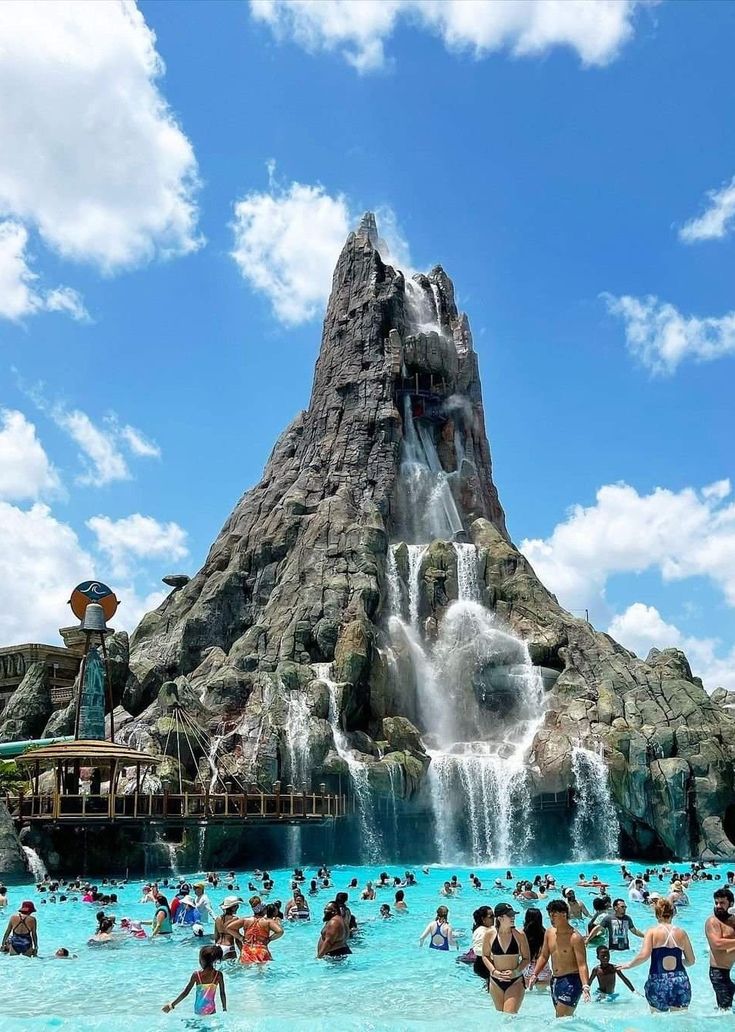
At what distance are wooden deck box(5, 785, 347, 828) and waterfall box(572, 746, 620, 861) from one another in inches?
462

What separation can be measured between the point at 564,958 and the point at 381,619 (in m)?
49.5

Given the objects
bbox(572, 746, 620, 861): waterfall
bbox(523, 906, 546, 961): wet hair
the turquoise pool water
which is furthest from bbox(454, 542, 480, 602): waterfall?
bbox(523, 906, 546, 961): wet hair

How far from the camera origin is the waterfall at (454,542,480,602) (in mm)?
62500

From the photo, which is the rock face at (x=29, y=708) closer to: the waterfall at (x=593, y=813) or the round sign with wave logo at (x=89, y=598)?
the round sign with wave logo at (x=89, y=598)

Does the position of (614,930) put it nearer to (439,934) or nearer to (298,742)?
(439,934)

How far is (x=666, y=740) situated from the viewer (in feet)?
156

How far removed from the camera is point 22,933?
58.7 feet

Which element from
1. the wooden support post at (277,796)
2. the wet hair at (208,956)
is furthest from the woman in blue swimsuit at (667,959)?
the wooden support post at (277,796)

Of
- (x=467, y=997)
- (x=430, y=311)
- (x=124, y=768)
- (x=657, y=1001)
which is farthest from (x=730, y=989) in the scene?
(x=430, y=311)

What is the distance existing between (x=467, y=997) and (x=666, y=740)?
34707 mm

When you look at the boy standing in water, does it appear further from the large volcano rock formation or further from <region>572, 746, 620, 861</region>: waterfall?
<region>572, 746, 620, 861</region>: waterfall

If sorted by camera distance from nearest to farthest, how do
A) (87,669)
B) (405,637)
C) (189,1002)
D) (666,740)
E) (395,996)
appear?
(189,1002)
(395,996)
(87,669)
(666,740)
(405,637)

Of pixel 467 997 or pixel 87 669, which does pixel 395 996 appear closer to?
pixel 467 997

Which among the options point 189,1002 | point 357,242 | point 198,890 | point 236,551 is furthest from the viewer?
point 357,242
